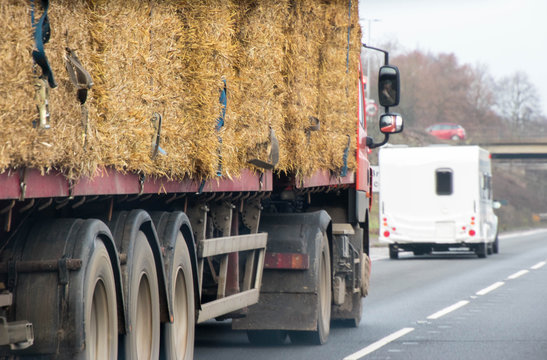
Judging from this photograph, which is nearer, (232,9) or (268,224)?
(232,9)

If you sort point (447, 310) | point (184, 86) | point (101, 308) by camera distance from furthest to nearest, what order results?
point (447, 310), point (184, 86), point (101, 308)

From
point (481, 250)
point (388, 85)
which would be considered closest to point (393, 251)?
point (481, 250)

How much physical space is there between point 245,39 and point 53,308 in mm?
3672

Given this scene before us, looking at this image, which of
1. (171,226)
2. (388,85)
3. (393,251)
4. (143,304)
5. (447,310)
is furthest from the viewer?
(393,251)

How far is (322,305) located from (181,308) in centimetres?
305

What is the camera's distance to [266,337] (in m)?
Answer: 10.6

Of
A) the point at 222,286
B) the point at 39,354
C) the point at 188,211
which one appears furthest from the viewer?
the point at 222,286

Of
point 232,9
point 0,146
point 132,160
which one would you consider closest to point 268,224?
point 232,9

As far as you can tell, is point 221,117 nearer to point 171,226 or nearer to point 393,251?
point 171,226

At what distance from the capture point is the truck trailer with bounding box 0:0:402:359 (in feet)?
16.5

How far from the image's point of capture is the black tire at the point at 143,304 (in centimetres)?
640

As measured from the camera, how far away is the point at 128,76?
5930 millimetres

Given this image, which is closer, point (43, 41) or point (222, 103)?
point (43, 41)

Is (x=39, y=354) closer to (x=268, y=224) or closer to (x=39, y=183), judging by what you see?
(x=39, y=183)
